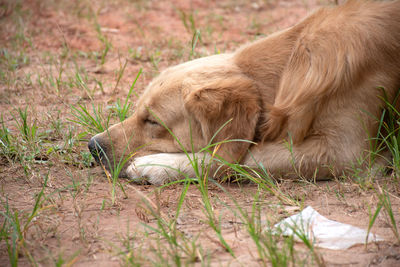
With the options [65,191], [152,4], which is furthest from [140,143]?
[152,4]

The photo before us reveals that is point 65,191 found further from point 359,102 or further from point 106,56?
point 106,56

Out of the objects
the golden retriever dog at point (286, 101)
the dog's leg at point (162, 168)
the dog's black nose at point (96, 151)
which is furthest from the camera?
the dog's black nose at point (96, 151)

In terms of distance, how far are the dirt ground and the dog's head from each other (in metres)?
0.27

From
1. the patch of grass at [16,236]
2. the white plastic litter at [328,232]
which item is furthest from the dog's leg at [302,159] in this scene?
the patch of grass at [16,236]

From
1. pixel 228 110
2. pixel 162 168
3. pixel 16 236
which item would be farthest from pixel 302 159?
pixel 16 236

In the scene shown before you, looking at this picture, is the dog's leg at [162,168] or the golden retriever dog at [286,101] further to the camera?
Result: the dog's leg at [162,168]

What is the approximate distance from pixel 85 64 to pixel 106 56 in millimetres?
345

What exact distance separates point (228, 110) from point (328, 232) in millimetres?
1104

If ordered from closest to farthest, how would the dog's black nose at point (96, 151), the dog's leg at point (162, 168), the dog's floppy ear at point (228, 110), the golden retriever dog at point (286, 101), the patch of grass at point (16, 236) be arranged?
the patch of grass at point (16, 236) < the golden retriever dog at point (286, 101) < the dog's floppy ear at point (228, 110) < the dog's leg at point (162, 168) < the dog's black nose at point (96, 151)

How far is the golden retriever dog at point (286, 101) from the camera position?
2.78m

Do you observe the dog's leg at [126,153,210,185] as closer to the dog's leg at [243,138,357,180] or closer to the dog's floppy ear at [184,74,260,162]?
the dog's floppy ear at [184,74,260,162]

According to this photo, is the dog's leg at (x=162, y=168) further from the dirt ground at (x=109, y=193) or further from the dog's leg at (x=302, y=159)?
the dog's leg at (x=302, y=159)

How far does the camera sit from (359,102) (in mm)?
2775

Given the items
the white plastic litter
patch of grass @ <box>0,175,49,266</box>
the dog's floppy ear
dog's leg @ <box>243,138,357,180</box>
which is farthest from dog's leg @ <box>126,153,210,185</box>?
the white plastic litter
